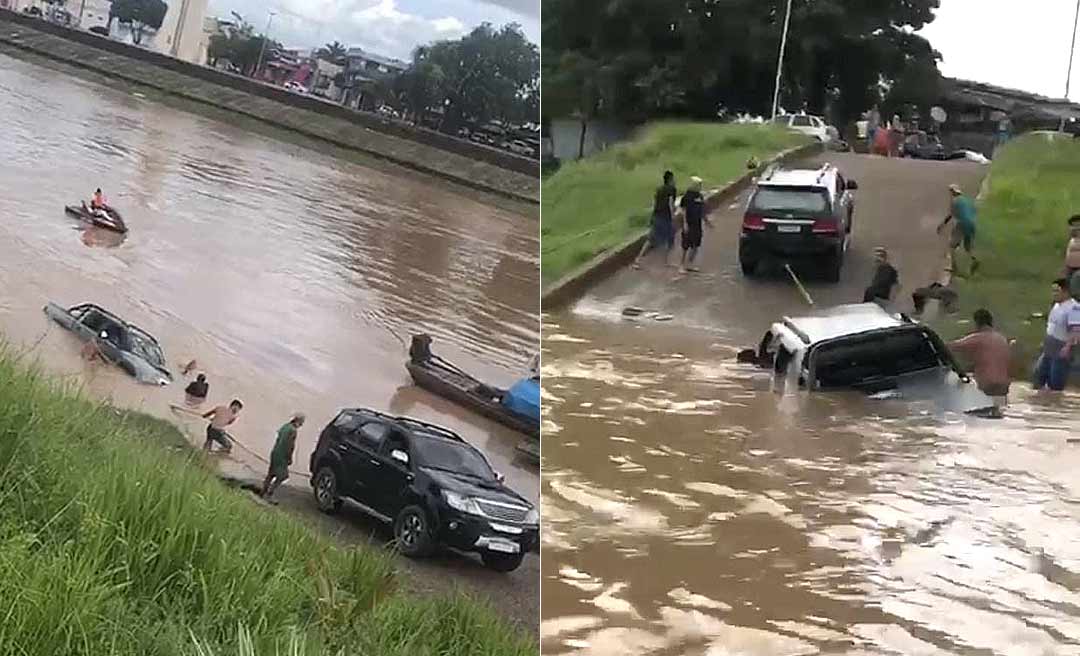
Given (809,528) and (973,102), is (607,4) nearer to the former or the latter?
(973,102)

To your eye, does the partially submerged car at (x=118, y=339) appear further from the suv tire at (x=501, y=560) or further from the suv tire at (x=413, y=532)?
the suv tire at (x=501, y=560)

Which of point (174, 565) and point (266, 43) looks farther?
point (266, 43)

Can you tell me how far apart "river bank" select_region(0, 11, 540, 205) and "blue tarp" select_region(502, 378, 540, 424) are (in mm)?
345

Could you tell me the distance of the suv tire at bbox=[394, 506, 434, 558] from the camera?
2.16 metres

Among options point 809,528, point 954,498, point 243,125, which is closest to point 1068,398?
point 954,498

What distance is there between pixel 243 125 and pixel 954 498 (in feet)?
4.36

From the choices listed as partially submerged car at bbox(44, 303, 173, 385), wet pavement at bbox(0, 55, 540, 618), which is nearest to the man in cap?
wet pavement at bbox(0, 55, 540, 618)

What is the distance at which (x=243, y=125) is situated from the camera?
2199 millimetres

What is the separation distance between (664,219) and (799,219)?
24 cm

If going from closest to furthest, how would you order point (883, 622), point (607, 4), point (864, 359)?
point (883, 622)
point (864, 359)
point (607, 4)

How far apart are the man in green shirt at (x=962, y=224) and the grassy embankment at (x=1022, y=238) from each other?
0.04 ft

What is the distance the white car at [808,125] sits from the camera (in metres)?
2.21

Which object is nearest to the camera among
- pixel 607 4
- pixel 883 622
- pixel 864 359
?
pixel 883 622

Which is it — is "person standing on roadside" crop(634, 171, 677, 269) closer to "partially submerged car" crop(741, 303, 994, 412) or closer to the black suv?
"partially submerged car" crop(741, 303, 994, 412)
